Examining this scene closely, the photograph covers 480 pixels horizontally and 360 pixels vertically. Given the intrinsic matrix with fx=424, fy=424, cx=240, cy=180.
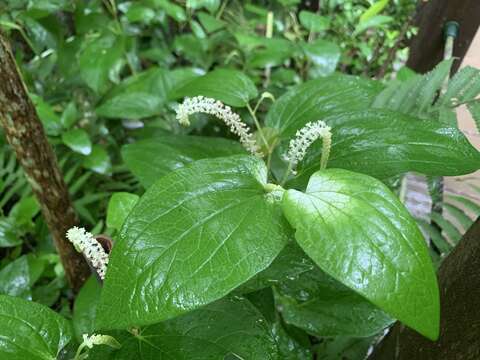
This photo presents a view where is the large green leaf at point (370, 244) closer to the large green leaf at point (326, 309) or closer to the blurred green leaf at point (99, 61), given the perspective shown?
the large green leaf at point (326, 309)

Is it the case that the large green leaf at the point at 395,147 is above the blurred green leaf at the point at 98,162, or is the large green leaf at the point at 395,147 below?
above

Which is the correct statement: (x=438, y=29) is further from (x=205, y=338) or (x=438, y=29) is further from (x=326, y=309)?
(x=205, y=338)

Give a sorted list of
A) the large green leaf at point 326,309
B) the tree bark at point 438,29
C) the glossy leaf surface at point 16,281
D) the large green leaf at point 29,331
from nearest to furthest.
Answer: the large green leaf at point 29,331
the large green leaf at point 326,309
the glossy leaf surface at point 16,281
the tree bark at point 438,29

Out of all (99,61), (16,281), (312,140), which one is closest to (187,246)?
(312,140)

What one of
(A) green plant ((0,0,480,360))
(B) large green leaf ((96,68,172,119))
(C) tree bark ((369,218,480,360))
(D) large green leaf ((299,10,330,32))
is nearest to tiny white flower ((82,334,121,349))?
(A) green plant ((0,0,480,360))

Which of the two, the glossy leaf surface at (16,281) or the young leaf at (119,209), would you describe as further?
the glossy leaf surface at (16,281)

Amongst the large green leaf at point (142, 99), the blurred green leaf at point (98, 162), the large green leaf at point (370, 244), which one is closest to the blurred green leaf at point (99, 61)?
the large green leaf at point (142, 99)
